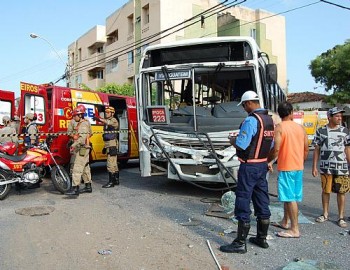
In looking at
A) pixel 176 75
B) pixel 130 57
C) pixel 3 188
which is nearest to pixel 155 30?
pixel 130 57

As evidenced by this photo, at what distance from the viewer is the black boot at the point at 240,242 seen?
13.8 ft

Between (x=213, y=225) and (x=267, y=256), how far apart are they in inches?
50.4

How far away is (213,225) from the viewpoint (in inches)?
211

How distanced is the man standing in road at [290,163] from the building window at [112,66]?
116ft

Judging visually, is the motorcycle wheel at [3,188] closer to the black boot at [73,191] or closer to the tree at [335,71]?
the black boot at [73,191]

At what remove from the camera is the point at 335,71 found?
25.8 meters

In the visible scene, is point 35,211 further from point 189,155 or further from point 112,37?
point 112,37

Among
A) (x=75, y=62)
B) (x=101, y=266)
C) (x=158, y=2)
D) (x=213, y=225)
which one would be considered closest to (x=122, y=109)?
(x=213, y=225)

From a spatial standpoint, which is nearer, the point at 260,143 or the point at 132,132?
the point at 260,143

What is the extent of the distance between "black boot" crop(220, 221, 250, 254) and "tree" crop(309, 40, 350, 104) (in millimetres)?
24119

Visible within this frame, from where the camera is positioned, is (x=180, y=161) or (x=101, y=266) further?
(x=180, y=161)

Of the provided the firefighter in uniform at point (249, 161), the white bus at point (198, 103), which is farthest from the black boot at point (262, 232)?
the white bus at point (198, 103)

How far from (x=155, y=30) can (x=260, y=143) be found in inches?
1121

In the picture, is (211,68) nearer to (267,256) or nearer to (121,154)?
(267,256)
